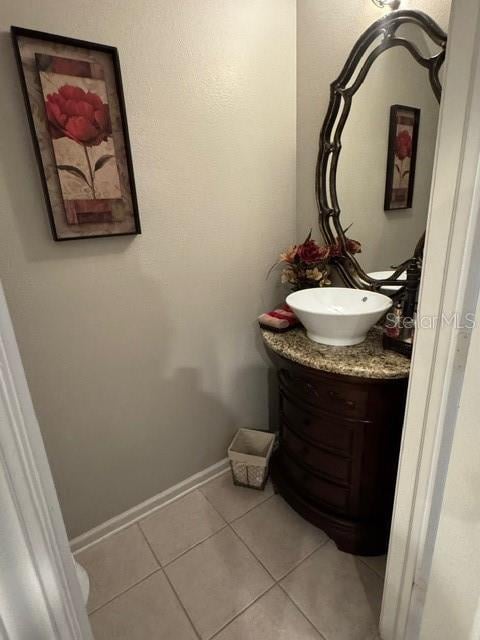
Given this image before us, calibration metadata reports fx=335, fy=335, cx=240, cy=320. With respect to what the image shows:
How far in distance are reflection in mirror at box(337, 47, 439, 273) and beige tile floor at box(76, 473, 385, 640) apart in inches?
50.3

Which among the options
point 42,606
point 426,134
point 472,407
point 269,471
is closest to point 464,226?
point 472,407

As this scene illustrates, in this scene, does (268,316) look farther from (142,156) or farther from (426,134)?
(426,134)

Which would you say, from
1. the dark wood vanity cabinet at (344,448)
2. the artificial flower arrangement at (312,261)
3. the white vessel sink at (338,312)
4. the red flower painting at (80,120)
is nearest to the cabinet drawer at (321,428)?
the dark wood vanity cabinet at (344,448)

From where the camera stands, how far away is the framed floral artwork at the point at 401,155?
130cm

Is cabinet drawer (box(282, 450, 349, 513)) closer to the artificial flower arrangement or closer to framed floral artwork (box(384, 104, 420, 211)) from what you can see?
the artificial flower arrangement

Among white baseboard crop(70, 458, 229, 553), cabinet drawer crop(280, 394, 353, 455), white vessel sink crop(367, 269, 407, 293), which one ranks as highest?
white vessel sink crop(367, 269, 407, 293)

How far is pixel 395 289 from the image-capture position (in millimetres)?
1466

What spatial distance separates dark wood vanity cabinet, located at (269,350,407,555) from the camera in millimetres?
1198

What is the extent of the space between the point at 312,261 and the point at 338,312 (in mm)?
334

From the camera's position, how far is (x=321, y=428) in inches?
52.6

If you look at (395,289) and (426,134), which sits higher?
(426,134)

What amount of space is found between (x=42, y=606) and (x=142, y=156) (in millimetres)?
1299

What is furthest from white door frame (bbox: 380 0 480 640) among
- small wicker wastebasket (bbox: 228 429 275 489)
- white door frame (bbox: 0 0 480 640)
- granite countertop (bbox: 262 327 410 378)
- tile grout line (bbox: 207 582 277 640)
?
small wicker wastebasket (bbox: 228 429 275 489)

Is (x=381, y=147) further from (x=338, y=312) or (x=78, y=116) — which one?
(x=78, y=116)
